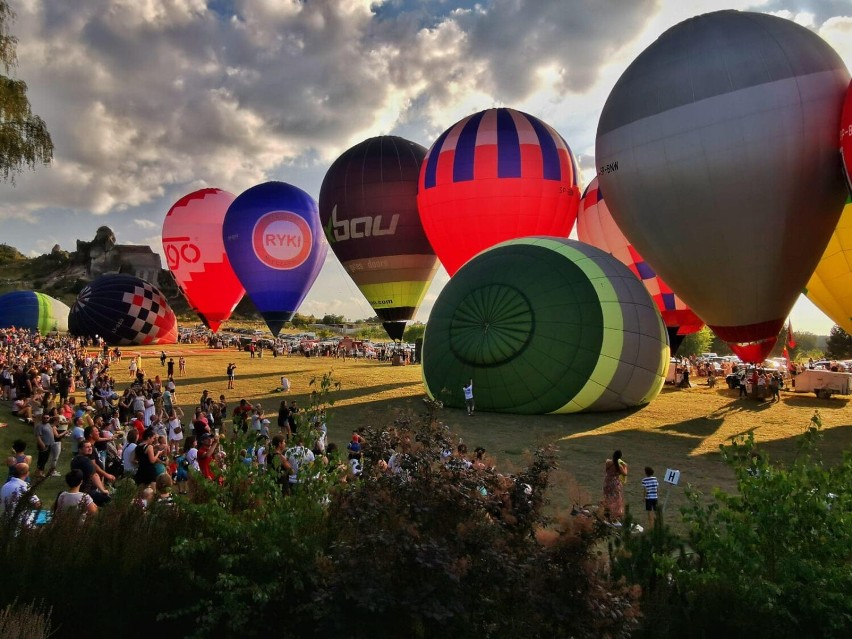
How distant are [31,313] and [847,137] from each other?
2155 inches

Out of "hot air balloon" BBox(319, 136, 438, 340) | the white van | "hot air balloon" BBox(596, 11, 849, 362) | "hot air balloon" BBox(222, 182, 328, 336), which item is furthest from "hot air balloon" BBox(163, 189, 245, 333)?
the white van

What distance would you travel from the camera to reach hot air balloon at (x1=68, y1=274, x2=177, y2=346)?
41.0 metres

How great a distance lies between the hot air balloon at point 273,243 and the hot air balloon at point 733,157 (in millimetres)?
22970

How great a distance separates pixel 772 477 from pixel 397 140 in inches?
1120

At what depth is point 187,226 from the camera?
3922 cm

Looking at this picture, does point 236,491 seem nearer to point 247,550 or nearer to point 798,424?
point 247,550

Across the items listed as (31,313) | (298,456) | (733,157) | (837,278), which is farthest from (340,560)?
(31,313)

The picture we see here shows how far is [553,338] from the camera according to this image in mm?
16031

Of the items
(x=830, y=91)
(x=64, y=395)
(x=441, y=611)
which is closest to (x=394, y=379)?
(x=64, y=395)

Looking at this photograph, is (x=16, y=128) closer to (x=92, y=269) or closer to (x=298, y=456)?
(x=298, y=456)

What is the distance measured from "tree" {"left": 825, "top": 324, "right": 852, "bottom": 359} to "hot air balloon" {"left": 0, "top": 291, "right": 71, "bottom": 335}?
235ft

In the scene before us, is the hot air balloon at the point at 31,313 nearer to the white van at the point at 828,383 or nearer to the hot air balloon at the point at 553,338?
the hot air balloon at the point at 553,338

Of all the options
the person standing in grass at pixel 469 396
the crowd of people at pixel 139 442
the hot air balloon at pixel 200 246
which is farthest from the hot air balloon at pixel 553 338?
the hot air balloon at pixel 200 246

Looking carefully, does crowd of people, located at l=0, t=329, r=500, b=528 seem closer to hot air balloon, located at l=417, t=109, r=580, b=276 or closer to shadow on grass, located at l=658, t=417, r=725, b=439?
shadow on grass, located at l=658, t=417, r=725, b=439
